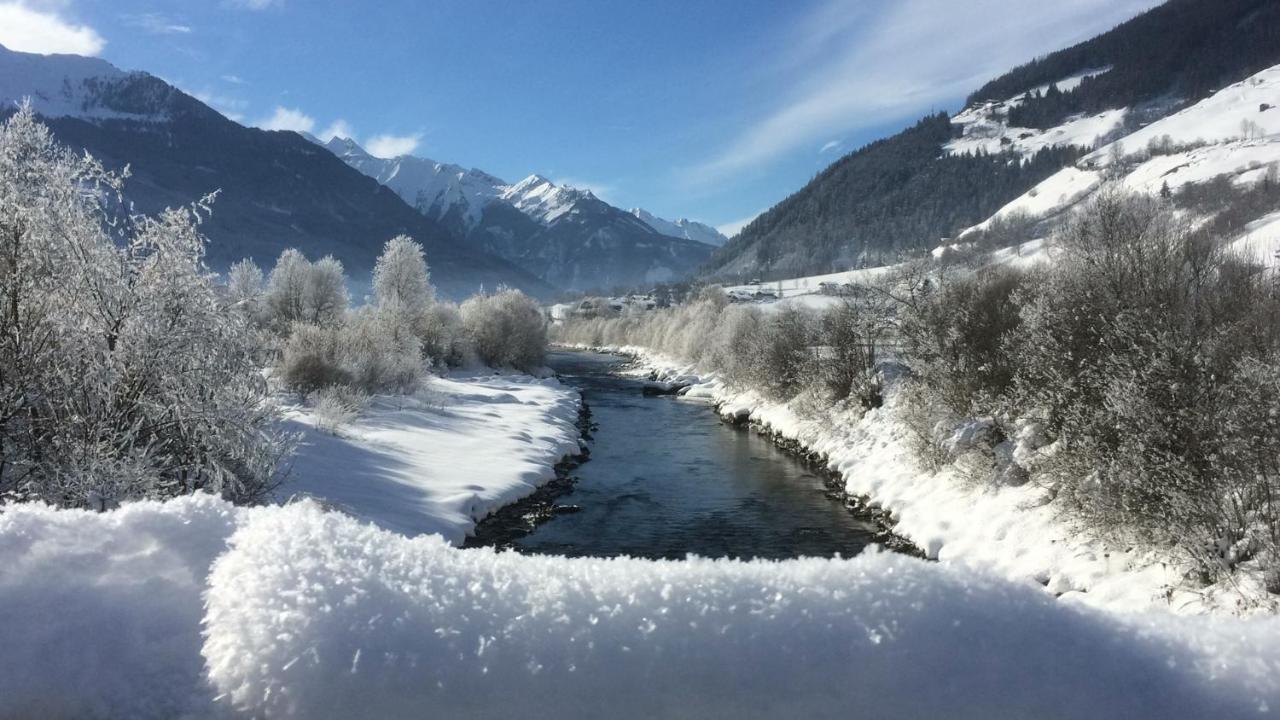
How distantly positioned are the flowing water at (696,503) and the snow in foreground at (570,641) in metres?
9.69

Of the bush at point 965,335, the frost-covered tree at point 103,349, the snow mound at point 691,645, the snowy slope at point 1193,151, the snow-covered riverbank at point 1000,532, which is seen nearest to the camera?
the snow mound at point 691,645

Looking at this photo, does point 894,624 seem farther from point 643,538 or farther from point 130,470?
point 643,538

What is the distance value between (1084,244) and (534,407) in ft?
75.7

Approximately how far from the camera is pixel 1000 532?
12992mm

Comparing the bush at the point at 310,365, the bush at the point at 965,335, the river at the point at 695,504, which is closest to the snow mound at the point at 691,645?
the river at the point at 695,504

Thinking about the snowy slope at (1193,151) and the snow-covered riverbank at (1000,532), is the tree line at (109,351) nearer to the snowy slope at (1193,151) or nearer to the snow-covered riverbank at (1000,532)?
the snow-covered riverbank at (1000,532)

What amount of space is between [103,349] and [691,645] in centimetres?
847

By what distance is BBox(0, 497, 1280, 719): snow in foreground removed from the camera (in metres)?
1.60

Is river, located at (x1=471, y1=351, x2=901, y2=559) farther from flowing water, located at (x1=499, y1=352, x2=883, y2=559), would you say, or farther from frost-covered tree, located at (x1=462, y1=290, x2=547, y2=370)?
frost-covered tree, located at (x1=462, y1=290, x2=547, y2=370)

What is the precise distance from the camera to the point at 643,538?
15742 mm

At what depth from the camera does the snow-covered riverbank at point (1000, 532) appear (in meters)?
8.40

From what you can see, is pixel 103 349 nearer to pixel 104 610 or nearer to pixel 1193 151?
pixel 104 610

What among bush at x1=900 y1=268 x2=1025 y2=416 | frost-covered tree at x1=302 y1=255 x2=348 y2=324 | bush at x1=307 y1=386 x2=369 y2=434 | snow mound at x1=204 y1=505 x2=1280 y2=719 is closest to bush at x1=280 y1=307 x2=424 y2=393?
bush at x1=307 y1=386 x2=369 y2=434

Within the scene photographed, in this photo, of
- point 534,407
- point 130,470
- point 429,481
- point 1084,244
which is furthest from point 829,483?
point 130,470
